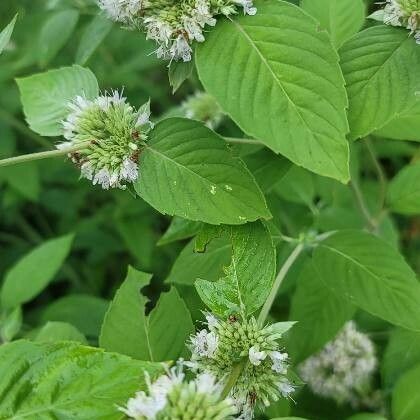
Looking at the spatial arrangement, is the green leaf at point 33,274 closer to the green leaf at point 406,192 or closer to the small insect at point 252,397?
the green leaf at point 406,192

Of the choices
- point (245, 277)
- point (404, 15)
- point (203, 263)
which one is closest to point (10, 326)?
point (203, 263)

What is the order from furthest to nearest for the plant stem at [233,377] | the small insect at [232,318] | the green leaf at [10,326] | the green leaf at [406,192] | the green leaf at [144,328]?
the green leaf at [10,326], the green leaf at [406,192], the green leaf at [144,328], the small insect at [232,318], the plant stem at [233,377]

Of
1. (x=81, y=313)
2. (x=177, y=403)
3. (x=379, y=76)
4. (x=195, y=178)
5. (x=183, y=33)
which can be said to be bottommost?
(x=81, y=313)

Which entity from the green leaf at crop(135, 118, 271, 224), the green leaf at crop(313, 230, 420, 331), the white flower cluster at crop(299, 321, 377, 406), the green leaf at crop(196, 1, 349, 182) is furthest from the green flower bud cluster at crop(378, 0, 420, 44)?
the white flower cluster at crop(299, 321, 377, 406)

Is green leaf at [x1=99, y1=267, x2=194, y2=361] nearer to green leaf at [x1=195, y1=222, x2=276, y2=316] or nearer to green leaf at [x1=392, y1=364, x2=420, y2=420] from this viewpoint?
green leaf at [x1=195, y1=222, x2=276, y2=316]

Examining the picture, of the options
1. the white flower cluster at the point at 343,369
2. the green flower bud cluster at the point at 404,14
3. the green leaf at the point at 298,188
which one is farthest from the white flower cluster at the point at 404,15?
the white flower cluster at the point at 343,369

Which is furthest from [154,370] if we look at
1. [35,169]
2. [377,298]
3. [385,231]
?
[35,169]

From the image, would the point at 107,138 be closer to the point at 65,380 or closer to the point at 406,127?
the point at 65,380

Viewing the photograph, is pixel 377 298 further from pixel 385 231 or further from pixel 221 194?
pixel 385 231
